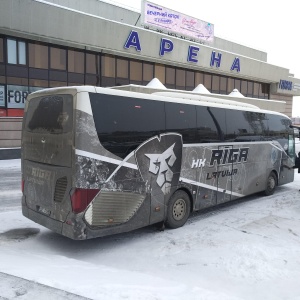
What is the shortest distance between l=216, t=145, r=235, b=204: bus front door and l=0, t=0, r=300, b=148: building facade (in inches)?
612

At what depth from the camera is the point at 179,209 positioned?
743 centimetres

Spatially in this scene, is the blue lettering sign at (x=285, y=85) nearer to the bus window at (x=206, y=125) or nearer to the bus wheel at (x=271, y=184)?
the bus wheel at (x=271, y=184)

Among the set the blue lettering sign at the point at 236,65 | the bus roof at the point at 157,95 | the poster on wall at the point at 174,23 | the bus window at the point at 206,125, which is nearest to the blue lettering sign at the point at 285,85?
the blue lettering sign at the point at 236,65

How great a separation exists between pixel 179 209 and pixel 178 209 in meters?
0.03

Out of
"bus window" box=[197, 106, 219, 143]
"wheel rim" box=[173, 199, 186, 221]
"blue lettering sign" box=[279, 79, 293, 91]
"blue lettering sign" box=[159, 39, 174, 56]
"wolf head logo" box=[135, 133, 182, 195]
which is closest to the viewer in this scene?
"wolf head logo" box=[135, 133, 182, 195]

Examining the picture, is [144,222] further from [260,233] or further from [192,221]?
[260,233]

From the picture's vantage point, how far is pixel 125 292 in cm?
390

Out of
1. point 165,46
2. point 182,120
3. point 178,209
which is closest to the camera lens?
point 182,120

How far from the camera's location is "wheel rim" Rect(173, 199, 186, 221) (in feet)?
24.0

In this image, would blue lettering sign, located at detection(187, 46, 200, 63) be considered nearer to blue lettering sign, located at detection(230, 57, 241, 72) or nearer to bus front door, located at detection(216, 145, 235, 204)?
blue lettering sign, located at detection(230, 57, 241, 72)

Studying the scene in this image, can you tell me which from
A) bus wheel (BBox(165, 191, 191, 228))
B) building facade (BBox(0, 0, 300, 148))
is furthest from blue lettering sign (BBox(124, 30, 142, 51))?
bus wheel (BBox(165, 191, 191, 228))

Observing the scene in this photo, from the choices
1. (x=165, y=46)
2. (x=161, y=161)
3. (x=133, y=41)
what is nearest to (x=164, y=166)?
(x=161, y=161)

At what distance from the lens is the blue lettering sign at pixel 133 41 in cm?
2388

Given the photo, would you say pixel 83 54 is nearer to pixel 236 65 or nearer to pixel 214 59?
pixel 214 59
